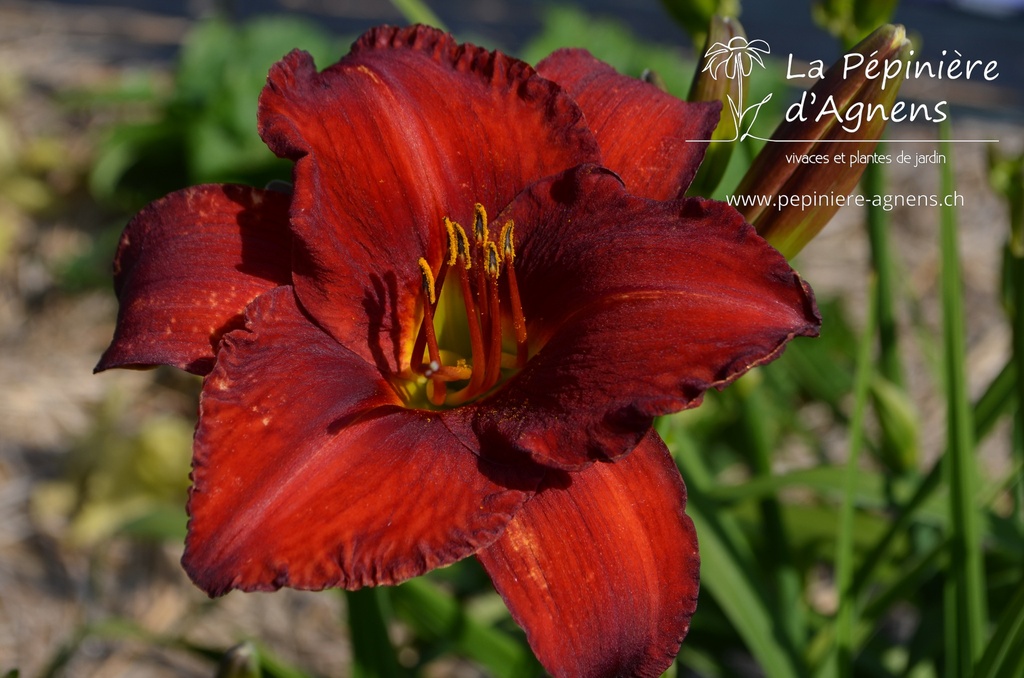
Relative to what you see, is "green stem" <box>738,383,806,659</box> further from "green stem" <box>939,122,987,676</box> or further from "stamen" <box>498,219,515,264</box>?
"stamen" <box>498,219,515,264</box>

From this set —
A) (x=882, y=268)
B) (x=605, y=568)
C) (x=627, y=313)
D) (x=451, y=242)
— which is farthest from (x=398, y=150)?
(x=882, y=268)

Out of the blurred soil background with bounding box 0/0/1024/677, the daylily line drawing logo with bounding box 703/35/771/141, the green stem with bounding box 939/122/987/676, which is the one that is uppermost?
Result: the daylily line drawing logo with bounding box 703/35/771/141

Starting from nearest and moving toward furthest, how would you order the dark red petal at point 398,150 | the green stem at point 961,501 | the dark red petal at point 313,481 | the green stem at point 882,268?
the dark red petal at point 313,481 → the dark red petal at point 398,150 → the green stem at point 961,501 → the green stem at point 882,268

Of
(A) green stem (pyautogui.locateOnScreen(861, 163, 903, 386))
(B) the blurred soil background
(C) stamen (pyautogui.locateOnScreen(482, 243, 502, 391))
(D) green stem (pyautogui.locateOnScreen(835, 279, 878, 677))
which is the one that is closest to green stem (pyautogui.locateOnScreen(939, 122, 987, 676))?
(D) green stem (pyautogui.locateOnScreen(835, 279, 878, 677))

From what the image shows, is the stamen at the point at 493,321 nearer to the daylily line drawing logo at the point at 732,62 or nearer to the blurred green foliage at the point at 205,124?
the daylily line drawing logo at the point at 732,62

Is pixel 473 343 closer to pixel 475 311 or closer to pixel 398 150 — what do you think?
pixel 475 311

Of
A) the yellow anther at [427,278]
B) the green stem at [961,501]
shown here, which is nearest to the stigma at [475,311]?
the yellow anther at [427,278]
